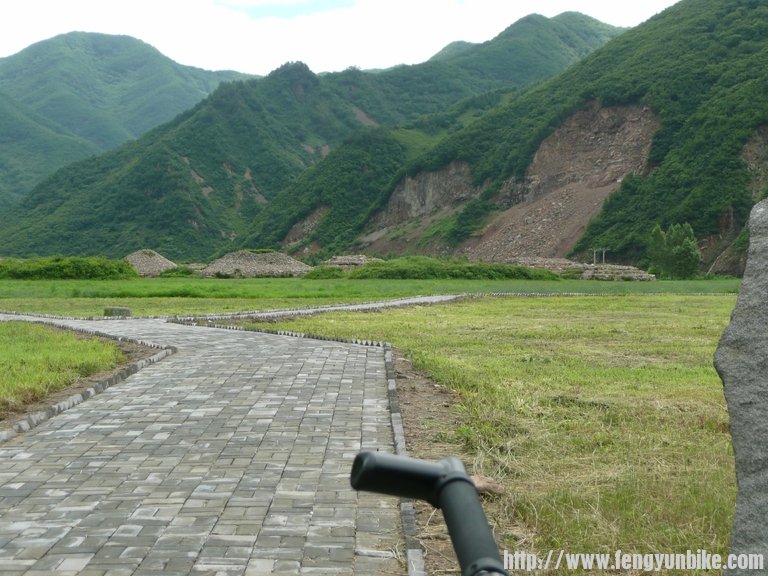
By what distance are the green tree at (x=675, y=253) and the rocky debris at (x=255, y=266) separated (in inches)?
1222

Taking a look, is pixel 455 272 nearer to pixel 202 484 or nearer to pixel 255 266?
pixel 255 266

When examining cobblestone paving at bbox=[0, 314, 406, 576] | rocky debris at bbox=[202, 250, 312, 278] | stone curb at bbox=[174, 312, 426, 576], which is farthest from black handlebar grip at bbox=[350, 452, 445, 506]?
rocky debris at bbox=[202, 250, 312, 278]

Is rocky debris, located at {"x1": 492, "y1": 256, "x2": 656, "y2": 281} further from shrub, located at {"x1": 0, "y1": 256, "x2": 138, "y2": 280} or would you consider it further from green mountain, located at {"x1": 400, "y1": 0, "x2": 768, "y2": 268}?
shrub, located at {"x1": 0, "y1": 256, "x2": 138, "y2": 280}

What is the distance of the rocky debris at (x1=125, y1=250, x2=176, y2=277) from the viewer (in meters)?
69.8

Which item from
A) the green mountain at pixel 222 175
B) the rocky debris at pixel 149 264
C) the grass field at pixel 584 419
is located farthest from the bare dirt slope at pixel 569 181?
the grass field at pixel 584 419

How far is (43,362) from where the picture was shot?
1092 cm

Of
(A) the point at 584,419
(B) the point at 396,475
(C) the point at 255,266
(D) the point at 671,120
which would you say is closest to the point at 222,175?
(C) the point at 255,266

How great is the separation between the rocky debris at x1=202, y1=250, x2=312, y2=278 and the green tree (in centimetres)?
3104

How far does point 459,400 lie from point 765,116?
80008 mm

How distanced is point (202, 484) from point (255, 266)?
210 ft

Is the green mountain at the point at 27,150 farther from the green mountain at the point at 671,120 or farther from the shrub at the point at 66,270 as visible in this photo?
the shrub at the point at 66,270

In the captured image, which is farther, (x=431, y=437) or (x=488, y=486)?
(x=431, y=437)

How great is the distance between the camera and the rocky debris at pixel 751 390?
9.09 feet

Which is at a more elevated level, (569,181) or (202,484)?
Result: (569,181)
